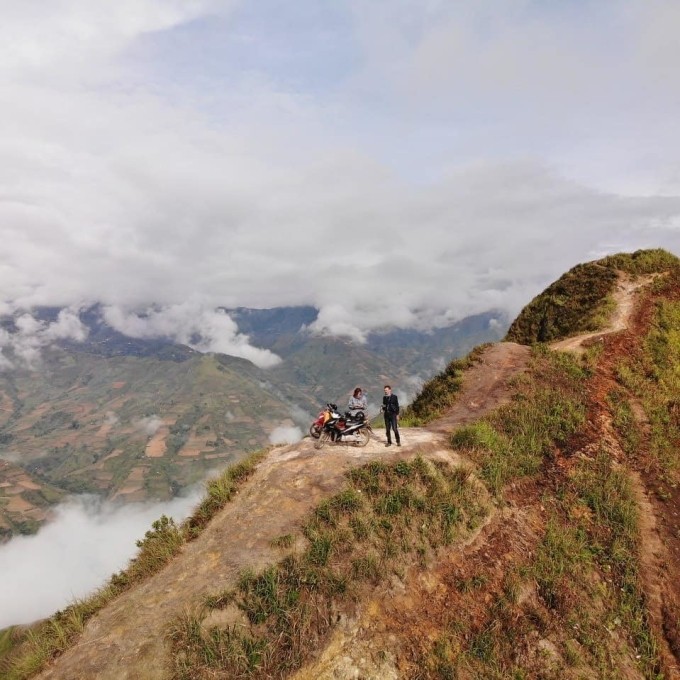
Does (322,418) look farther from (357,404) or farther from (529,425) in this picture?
(529,425)

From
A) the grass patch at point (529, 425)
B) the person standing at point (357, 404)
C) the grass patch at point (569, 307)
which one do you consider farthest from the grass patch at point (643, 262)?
the person standing at point (357, 404)

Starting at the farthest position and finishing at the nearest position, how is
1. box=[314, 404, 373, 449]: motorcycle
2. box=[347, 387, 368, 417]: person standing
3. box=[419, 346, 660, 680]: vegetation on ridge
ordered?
box=[347, 387, 368, 417]: person standing
box=[314, 404, 373, 449]: motorcycle
box=[419, 346, 660, 680]: vegetation on ridge

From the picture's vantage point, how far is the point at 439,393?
98.0ft

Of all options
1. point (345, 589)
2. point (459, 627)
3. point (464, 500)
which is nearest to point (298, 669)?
point (345, 589)

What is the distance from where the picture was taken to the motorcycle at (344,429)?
811 inches

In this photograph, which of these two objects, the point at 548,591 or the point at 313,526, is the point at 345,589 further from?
the point at 548,591

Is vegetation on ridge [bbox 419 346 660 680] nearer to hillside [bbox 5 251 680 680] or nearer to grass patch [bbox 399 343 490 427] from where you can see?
hillside [bbox 5 251 680 680]

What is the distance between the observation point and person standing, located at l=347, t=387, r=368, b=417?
838 inches

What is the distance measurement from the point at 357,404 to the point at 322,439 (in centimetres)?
278

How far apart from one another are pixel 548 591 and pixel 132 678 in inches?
501

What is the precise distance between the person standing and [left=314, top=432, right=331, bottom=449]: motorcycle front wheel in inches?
62.3

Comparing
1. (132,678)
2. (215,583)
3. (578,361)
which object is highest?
(578,361)

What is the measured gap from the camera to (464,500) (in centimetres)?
1662

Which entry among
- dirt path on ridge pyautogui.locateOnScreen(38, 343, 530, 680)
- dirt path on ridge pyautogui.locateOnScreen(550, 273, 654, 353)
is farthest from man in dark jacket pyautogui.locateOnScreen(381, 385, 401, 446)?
dirt path on ridge pyautogui.locateOnScreen(550, 273, 654, 353)
